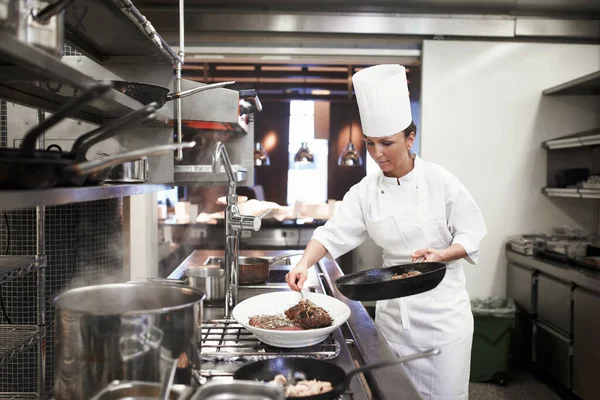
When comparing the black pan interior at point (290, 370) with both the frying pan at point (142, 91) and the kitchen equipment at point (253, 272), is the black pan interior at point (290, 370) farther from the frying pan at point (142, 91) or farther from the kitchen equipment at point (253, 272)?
the kitchen equipment at point (253, 272)

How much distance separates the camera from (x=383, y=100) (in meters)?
2.35

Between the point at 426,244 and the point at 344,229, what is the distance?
40 centimetres

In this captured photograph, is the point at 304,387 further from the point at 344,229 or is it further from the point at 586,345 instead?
the point at 586,345

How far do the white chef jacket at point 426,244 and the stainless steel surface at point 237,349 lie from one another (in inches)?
33.0

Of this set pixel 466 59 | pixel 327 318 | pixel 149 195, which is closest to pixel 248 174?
pixel 149 195

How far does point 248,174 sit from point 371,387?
3.49 metres

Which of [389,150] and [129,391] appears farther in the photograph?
[389,150]

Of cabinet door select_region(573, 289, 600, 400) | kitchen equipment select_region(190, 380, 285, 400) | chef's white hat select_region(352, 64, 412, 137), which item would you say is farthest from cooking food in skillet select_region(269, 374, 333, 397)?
cabinet door select_region(573, 289, 600, 400)

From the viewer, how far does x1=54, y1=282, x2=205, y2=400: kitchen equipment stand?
89cm

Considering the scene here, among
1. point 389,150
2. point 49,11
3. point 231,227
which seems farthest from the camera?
point 389,150

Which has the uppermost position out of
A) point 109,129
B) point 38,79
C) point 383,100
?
point 383,100

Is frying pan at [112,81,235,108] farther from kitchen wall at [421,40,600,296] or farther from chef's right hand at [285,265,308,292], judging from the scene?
kitchen wall at [421,40,600,296]

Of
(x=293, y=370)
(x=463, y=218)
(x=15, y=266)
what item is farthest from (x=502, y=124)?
(x=15, y=266)

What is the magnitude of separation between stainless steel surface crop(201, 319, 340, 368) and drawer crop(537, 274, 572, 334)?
8.68 ft
